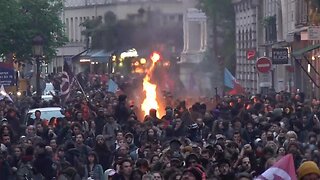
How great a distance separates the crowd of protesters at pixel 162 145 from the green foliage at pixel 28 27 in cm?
2274

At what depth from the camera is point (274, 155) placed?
1952 cm

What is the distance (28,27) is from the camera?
60812mm

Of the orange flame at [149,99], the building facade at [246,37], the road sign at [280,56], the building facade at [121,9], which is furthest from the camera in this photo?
the building facade at [246,37]

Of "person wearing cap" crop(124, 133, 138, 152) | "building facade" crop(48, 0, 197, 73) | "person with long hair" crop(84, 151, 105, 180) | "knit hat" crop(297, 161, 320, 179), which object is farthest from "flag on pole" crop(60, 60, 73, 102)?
"knit hat" crop(297, 161, 320, 179)

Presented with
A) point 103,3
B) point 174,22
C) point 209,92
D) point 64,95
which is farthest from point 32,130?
point 103,3

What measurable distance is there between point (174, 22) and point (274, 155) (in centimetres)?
3606

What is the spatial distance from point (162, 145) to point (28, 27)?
37.0 m

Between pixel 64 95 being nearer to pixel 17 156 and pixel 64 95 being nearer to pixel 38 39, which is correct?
pixel 38 39

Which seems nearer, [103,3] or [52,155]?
[52,155]

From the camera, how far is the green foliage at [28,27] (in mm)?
→ 57625

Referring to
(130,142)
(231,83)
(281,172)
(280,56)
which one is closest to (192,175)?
(281,172)

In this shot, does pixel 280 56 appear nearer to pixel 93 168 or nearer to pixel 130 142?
pixel 130 142

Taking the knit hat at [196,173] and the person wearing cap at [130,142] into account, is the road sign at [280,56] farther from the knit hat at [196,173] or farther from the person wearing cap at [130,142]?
the knit hat at [196,173]

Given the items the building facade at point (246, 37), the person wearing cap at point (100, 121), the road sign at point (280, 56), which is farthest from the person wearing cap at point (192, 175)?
the building facade at point (246, 37)
